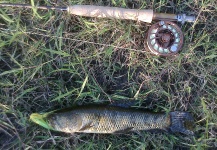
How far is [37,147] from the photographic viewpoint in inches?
109

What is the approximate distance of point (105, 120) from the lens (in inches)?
106

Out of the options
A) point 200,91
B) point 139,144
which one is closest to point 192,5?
point 200,91

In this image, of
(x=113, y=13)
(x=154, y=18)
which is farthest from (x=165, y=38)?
(x=113, y=13)

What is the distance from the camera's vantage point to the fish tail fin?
113 inches

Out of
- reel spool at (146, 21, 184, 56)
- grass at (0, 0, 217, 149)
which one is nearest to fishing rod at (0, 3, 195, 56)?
reel spool at (146, 21, 184, 56)

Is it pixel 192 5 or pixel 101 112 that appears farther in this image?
pixel 192 5

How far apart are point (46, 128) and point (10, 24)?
945mm

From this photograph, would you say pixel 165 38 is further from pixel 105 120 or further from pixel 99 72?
pixel 105 120

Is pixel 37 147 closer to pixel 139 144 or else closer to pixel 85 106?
pixel 85 106

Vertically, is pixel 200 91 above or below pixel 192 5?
below

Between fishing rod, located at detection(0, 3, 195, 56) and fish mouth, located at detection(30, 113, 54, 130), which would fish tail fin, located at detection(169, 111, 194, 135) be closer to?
fishing rod, located at detection(0, 3, 195, 56)

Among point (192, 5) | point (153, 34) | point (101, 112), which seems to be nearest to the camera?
point (101, 112)

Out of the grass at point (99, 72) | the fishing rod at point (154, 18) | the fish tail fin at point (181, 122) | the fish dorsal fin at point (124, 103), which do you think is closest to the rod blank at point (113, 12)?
the fishing rod at point (154, 18)

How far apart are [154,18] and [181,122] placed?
944mm
